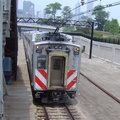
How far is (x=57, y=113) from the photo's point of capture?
31.8 feet

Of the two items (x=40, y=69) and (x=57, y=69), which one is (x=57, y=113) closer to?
(x=57, y=69)

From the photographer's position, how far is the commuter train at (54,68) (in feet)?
32.4

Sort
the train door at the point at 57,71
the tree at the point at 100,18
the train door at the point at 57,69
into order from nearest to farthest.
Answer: the train door at the point at 57,69 < the train door at the point at 57,71 < the tree at the point at 100,18

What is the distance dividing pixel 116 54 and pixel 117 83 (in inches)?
405

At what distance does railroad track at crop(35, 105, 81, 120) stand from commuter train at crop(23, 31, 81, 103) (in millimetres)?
414

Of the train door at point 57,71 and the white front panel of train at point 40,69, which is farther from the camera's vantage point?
the train door at point 57,71

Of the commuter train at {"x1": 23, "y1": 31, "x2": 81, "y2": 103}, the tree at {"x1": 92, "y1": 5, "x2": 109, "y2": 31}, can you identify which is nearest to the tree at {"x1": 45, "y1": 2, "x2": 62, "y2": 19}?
the tree at {"x1": 92, "y1": 5, "x2": 109, "y2": 31}

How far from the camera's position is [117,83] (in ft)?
55.7

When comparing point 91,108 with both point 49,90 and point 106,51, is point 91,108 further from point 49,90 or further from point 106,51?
point 106,51

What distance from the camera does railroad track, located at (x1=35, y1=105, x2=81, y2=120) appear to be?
9.13 meters

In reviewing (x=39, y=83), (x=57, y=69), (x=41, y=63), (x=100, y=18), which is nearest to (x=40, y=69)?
(x=41, y=63)

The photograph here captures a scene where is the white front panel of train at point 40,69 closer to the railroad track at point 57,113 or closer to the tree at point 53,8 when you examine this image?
the railroad track at point 57,113

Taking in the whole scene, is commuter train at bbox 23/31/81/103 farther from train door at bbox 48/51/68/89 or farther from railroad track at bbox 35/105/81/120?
railroad track at bbox 35/105/81/120

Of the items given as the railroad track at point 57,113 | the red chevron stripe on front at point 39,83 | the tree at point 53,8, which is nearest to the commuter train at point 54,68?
the red chevron stripe on front at point 39,83
